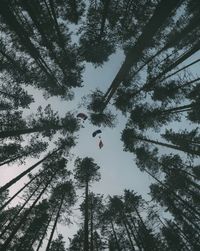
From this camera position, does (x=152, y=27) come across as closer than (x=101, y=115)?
Yes

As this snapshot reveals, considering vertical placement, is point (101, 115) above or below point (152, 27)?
above

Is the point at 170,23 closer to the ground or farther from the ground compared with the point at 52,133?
closer to the ground

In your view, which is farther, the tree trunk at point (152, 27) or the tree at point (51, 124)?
the tree at point (51, 124)

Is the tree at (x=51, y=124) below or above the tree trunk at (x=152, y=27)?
above

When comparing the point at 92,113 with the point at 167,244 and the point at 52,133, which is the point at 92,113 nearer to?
the point at 52,133

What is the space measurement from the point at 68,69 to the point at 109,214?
1285 cm

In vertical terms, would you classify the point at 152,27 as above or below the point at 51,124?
below

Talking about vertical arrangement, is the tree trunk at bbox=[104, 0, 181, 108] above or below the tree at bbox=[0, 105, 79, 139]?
below

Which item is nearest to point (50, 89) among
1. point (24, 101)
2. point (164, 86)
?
point (24, 101)

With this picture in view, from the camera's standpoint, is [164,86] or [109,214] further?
[109,214]

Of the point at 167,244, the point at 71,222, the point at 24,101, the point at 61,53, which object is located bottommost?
the point at 167,244

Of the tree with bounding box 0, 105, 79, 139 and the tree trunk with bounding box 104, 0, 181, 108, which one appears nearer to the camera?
the tree trunk with bounding box 104, 0, 181, 108

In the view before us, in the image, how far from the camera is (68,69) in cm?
1964

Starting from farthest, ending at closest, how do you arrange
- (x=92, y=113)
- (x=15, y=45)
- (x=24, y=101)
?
1. (x=92, y=113)
2. (x=24, y=101)
3. (x=15, y=45)
